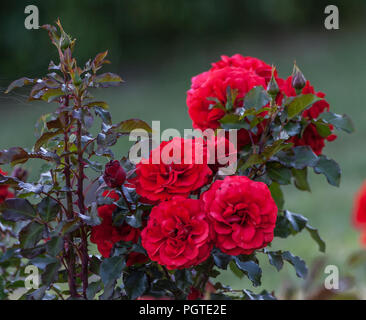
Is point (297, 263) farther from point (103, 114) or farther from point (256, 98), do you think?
point (103, 114)

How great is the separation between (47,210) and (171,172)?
209 millimetres

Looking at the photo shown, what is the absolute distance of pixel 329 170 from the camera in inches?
41.0

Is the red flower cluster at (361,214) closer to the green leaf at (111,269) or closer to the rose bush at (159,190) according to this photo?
the rose bush at (159,190)

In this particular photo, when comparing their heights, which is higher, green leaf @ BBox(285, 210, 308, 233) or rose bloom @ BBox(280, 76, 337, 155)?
rose bloom @ BBox(280, 76, 337, 155)

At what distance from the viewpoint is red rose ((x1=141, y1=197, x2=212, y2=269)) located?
821 millimetres

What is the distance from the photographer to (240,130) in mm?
1048

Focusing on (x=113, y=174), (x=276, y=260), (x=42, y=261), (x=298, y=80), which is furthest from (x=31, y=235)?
(x=298, y=80)

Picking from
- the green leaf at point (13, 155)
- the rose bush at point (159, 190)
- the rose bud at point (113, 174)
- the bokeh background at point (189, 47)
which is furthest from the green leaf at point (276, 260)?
the bokeh background at point (189, 47)

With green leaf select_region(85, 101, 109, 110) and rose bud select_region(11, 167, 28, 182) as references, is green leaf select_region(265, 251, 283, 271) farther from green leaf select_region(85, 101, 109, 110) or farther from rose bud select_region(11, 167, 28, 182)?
rose bud select_region(11, 167, 28, 182)

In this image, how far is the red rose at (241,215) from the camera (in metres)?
0.83

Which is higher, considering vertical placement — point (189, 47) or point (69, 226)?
point (189, 47)

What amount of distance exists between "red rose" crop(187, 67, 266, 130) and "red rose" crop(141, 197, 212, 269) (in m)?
0.28

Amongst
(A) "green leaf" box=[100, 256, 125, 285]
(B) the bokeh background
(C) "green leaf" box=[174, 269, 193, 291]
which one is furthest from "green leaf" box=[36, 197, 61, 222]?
(B) the bokeh background
